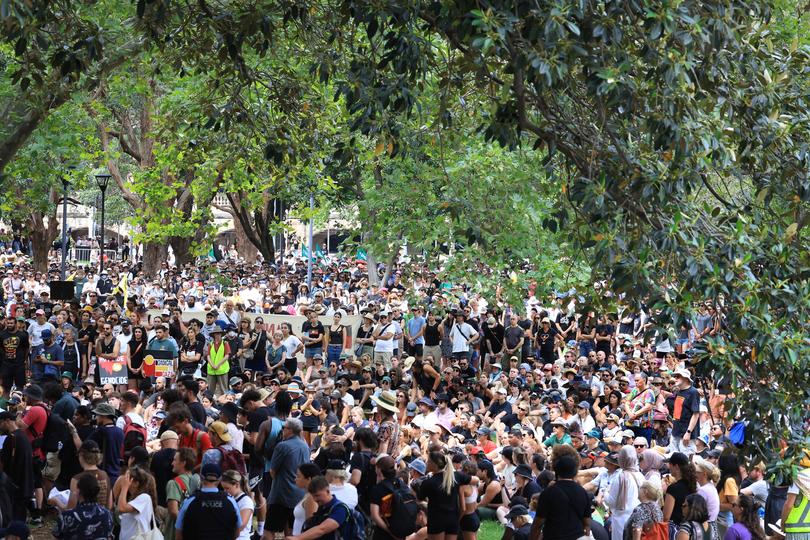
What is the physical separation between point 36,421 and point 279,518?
317 centimetres

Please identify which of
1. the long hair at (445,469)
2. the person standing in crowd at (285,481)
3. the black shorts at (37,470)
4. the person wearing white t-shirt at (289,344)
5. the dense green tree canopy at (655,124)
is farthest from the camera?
the person wearing white t-shirt at (289,344)

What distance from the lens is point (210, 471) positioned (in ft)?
30.7

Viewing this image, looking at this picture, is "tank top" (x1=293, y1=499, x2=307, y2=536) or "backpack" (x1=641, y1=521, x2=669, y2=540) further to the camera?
"backpack" (x1=641, y1=521, x2=669, y2=540)

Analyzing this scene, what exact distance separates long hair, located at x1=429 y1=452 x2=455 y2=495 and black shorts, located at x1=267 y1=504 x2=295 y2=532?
1703mm

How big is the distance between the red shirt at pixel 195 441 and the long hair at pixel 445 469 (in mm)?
2553

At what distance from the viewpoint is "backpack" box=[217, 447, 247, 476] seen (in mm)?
11188

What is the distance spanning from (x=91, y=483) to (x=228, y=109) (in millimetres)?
5140

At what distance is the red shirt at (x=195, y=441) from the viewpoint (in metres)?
11.7

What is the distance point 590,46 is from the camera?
347 inches

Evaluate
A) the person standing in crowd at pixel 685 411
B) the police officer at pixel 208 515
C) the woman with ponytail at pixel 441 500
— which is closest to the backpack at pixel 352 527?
the police officer at pixel 208 515

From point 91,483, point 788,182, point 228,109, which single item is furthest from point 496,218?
point 91,483

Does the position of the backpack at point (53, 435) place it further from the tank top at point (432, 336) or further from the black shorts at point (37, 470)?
the tank top at point (432, 336)

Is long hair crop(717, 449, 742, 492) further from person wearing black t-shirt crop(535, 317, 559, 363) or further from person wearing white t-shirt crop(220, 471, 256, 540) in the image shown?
person wearing black t-shirt crop(535, 317, 559, 363)

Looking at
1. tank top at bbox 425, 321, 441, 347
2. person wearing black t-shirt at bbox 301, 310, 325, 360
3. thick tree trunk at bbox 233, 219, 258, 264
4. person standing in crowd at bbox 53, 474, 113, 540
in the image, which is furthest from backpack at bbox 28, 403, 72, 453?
thick tree trunk at bbox 233, 219, 258, 264
